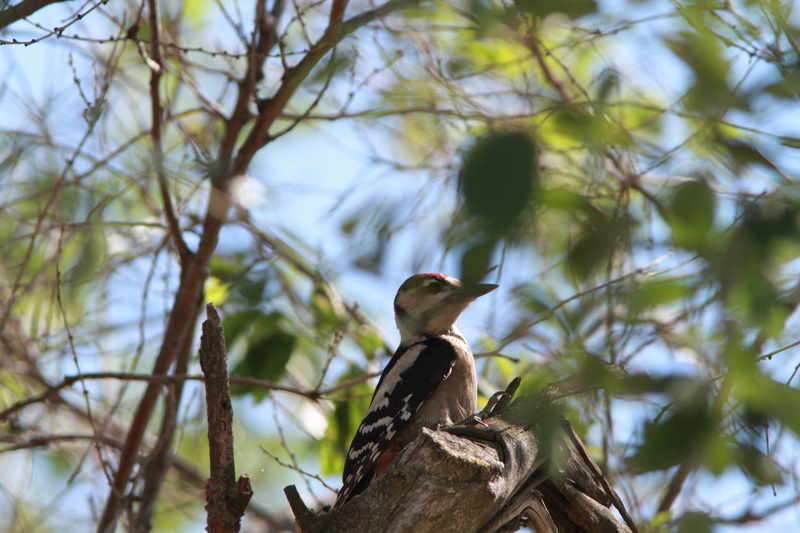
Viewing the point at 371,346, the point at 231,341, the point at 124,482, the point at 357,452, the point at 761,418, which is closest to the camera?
the point at 761,418

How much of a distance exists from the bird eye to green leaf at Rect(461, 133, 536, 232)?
10.3 ft

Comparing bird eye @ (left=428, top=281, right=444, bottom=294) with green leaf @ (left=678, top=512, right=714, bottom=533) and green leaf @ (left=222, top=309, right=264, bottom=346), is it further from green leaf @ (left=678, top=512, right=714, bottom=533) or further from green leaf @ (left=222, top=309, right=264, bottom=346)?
green leaf @ (left=678, top=512, right=714, bottom=533)

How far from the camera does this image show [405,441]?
337 cm

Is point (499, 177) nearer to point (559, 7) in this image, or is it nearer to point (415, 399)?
point (559, 7)

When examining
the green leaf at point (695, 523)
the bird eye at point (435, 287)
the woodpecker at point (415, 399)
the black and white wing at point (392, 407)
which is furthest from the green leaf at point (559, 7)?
the bird eye at point (435, 287)

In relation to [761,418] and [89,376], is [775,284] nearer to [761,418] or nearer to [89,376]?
[761,418]

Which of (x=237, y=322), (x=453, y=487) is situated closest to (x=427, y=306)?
(x=237, y=322)

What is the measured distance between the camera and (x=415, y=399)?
3332 millimetres

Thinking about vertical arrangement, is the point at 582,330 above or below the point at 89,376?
below

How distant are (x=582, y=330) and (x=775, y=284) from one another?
27cm

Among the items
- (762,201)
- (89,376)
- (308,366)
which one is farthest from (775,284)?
(308,366)

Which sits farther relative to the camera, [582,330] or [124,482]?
[124,482]

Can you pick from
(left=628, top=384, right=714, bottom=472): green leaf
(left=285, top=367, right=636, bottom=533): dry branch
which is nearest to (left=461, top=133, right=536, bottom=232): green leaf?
(left=628, top=384, right=714, bottom=472): green leaf

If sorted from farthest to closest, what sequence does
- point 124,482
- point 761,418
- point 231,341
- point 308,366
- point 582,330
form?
point 308,366
point 124,482
point 231,341
point 582,330
point 761,418
